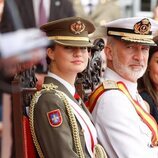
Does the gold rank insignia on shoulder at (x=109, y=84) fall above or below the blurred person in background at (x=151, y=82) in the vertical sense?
above

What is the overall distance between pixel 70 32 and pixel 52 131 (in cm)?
44

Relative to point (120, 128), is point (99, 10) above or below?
above

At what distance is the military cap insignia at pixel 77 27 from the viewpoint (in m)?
1.99

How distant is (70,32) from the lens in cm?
199

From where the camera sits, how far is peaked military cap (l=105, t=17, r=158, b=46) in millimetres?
2275

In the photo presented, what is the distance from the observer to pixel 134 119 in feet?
6.82

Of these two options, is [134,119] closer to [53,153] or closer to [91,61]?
[53,153]

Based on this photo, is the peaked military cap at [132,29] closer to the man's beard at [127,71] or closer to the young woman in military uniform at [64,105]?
the man's beard at [127,71]

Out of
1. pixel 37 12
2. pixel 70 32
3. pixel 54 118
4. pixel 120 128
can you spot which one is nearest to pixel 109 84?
pixel 120 128

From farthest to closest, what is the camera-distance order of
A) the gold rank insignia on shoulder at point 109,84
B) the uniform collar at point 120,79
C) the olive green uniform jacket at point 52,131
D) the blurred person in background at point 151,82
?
the blurred person in background at point 151,82 → the uniform collar at point 120,79 → the gold rank insignia on shoulder at point 109,84 → the olive green uniform jacket at point 52,131

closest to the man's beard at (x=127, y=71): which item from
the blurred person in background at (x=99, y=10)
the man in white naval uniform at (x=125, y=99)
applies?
the man in white naval uniform at (x=125, y=99)

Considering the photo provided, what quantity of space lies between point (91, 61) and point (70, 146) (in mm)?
909

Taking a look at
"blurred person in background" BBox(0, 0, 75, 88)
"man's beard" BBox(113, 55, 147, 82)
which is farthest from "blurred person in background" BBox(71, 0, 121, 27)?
"blurred person in background" BBox(0, 0, 75, 88)

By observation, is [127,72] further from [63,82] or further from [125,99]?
[63,82]
